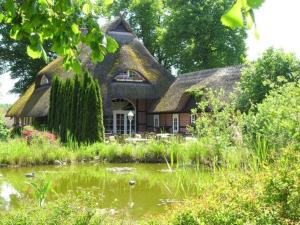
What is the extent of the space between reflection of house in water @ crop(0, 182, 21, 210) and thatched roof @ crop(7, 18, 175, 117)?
49.0 ft

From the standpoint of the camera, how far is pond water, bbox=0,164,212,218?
842 cm

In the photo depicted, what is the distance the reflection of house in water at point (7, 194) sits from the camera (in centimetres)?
888

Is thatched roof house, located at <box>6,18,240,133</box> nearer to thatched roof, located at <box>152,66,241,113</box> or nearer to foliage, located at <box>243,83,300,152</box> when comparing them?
thatched roof, located at <box>152,66,241,113</box>

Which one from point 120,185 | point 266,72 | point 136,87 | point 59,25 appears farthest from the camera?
point 136,87

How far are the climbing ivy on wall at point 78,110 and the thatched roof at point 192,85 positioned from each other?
5795 mm

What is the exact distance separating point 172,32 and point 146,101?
7433 millimetres

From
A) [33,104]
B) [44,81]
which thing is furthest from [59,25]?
[44,81]

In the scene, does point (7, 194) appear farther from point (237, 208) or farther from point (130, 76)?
point (130, 76)

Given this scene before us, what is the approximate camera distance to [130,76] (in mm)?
28969

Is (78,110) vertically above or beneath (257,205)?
above

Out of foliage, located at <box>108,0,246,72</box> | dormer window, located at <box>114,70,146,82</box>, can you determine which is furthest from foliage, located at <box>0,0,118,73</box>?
foliage, located at <box>108,0,246,72</box>

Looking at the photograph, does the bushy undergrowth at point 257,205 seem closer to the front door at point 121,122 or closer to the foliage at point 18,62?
the front door at point 121,122

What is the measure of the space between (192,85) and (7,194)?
1815 cm

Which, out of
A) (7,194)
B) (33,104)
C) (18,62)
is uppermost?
(18,62)
